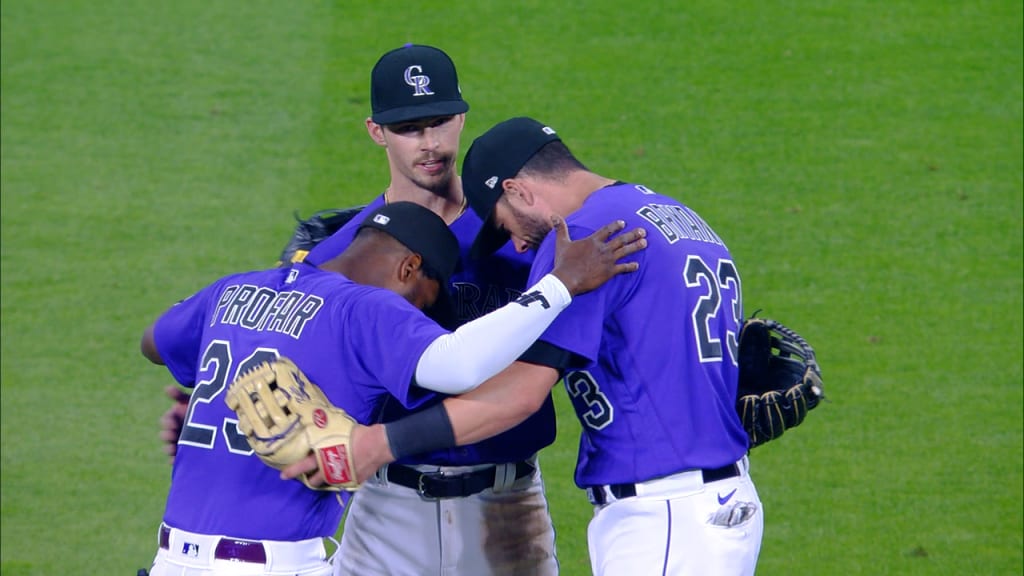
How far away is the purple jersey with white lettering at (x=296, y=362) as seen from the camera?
3.56m

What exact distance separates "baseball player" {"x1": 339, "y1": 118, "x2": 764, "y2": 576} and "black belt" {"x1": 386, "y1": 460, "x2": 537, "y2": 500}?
60 centimetres

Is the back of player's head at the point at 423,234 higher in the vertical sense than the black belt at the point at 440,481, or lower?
higher

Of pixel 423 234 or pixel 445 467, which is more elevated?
pixel 423 234

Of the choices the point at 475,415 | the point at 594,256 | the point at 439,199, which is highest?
the point at 594,256

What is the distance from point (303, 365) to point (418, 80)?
1347mm

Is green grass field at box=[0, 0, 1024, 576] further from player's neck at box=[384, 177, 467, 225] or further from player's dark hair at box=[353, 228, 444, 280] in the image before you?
player's dark hair at box=[353, 228, 444, 280]

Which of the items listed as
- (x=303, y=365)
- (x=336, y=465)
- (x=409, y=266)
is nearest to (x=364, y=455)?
(x=336, y=465)

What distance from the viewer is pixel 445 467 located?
4.33 metres

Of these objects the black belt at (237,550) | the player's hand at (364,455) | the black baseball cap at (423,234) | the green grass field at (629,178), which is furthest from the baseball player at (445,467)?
the green grass field at (629,178)

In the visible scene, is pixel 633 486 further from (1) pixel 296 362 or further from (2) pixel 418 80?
(2) pixel 418 80

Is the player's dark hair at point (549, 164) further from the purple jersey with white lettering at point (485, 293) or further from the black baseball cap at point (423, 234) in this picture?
the purple jersey with white lettering at point (485, 293)

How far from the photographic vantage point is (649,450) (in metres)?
3.69

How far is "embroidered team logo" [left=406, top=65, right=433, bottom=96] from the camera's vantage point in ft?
15.0

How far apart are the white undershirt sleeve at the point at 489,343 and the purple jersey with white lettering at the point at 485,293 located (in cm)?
83
